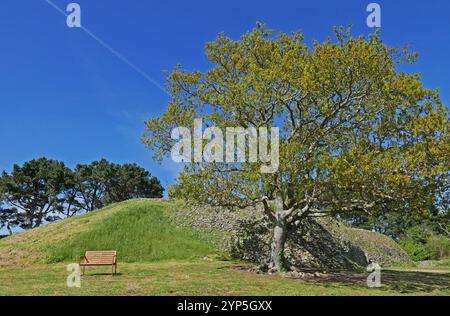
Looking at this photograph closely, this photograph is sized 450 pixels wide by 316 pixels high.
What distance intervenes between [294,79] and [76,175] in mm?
68575

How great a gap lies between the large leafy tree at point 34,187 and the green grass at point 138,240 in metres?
47.0

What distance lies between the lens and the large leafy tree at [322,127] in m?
16.1

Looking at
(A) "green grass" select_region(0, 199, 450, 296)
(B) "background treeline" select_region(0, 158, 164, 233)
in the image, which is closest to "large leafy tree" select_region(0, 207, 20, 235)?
(B) "background treeline" select_region(0, 158, 164, 233)

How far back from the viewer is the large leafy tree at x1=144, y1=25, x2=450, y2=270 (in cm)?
1614

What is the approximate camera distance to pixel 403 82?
1727cm

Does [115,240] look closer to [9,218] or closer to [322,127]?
[322,127]

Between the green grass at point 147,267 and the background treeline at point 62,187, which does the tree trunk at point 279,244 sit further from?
the background treeline at point 62,187

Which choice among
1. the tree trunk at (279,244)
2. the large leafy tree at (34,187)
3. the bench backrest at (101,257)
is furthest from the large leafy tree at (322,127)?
the large leafy tree at (34,187)

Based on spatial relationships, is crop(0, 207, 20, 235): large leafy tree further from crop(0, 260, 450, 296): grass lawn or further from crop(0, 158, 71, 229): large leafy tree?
crop(0, 260, 450, 296): grass lawn

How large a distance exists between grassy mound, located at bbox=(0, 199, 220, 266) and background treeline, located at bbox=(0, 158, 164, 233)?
Answer: 1756 inches
